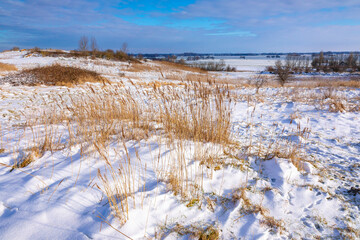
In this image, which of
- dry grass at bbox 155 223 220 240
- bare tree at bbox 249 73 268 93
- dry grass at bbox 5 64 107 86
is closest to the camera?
dry grass at bbox 155 223 220 240

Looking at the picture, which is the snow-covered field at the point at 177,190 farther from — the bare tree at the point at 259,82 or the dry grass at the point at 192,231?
the bare tree at the point at 259,82

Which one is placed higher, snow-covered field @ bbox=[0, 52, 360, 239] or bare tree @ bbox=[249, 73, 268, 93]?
bare tree @ bbox=[249, 73, 268, 93]

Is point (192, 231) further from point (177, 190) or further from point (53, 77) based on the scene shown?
point (53, 77)

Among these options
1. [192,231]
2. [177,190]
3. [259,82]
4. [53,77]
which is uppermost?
[53,77]

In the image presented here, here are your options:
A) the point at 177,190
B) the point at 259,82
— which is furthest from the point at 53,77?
the point at 259,82

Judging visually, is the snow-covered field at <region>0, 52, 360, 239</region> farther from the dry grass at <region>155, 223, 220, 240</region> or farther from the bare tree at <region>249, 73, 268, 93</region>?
the bare tree at <region>249, 73, 268, 93</region>

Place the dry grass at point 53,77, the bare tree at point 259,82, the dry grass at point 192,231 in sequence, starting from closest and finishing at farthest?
the dry grass at point 192,231
the bare tree at point 259,82
the dry grass at point 53,77

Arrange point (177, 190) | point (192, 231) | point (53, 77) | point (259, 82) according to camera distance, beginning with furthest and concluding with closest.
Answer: point (259, 82) < point (53, 77) < point (177, 190) < point (192, 231)

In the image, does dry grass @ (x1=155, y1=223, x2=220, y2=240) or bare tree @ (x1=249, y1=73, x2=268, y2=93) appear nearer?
dry grass @ (x1=155, y1=223, x2=220, y2=240)

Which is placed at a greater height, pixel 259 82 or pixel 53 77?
pixel 53 77

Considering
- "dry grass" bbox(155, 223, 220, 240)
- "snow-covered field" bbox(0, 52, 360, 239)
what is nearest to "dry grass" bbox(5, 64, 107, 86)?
"snow-covered field" bbox(0, 52, 360, 239)

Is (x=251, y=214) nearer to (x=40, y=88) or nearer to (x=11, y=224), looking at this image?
(x=11, y=224)

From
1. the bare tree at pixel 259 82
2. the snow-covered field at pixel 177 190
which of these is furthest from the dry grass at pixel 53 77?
the bare tree at pixel 259 82

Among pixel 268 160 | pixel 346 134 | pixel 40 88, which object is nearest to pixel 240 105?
pixel 346 134
